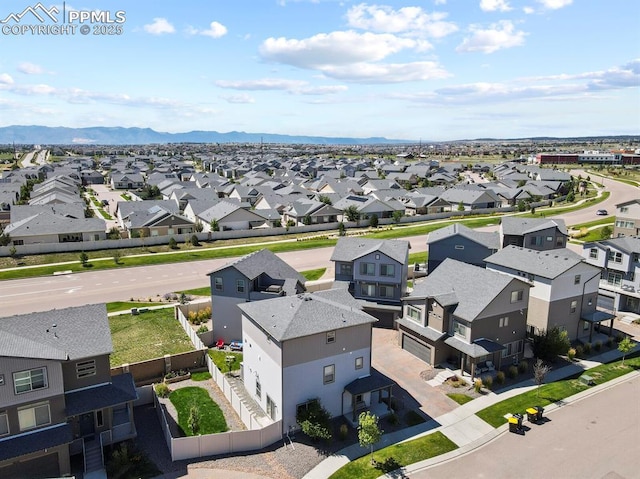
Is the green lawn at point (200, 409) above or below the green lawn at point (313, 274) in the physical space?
below

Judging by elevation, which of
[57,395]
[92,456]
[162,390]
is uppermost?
[57,395]

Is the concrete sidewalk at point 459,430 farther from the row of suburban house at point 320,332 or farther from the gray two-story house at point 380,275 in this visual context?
the gray two-story house at point 380,275

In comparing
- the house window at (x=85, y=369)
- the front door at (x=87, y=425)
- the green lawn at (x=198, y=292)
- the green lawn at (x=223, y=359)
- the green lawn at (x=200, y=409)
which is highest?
the house window at (x=85, y=369)

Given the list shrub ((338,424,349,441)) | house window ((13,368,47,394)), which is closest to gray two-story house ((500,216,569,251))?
shrub ((338,424,349,441))

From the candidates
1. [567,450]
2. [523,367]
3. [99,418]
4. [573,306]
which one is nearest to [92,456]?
[99,418]

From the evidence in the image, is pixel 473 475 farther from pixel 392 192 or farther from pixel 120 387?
pixel 392 192

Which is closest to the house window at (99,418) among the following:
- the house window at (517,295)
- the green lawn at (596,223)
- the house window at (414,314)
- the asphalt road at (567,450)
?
the asphalt road at (567,450)

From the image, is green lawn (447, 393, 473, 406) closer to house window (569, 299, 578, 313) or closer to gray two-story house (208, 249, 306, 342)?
gray two-story house (208, 249, 306, 342)

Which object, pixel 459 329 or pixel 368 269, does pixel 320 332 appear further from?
pixel 368 269
